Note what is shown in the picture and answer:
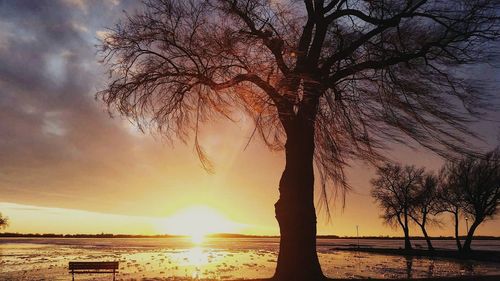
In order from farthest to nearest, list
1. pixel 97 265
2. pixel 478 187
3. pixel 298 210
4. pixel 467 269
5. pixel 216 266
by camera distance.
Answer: pixel 478 187
pixel 216 266
pixel 467 269
pixel 97 265
pixel 298 210

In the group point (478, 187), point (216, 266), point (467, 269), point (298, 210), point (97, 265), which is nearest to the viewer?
point (298, 210)

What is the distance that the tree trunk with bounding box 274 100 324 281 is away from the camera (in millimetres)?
14586

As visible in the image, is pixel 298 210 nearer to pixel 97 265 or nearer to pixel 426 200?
pixel 97 265

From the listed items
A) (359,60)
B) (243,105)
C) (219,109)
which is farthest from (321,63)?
(219,109)

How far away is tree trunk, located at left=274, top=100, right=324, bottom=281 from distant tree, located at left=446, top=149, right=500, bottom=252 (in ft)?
101

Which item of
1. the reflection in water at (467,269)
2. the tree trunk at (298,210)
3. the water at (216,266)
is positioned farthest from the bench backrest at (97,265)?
the reflection in water at (467,269)

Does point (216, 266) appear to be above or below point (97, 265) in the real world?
below

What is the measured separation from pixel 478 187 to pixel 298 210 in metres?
33.5

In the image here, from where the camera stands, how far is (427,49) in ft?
45.1

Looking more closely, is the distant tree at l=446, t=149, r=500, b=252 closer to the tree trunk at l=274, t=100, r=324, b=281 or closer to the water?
the water

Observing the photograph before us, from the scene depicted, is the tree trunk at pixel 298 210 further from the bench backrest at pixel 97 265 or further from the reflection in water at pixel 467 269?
the reflection in water at pixel 467 269

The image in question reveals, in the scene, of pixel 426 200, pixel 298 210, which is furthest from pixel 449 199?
pixel 298 210

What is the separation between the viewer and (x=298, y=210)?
14828 millimetres

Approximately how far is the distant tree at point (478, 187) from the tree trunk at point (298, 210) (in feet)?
101
